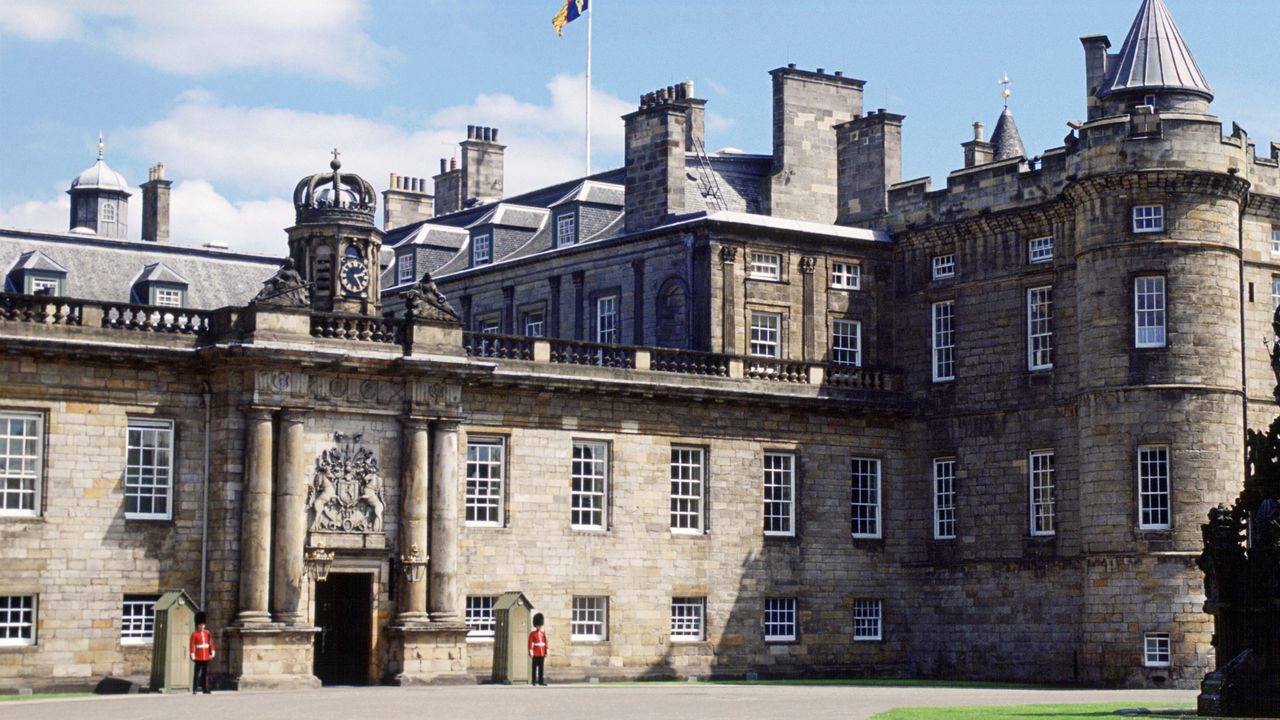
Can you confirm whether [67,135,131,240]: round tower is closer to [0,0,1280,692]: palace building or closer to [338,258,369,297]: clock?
[0,0,1280,692]: palace building

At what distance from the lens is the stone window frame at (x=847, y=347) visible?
47.9 meters

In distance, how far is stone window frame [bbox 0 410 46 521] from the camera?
3616 cm

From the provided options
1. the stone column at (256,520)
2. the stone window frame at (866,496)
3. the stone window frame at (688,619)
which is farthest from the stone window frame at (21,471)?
the stone window frame at (866,496)

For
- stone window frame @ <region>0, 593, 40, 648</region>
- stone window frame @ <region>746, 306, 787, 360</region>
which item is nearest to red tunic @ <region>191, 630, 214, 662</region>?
stone window frame @ <region>0, 593, 40, 648</region>

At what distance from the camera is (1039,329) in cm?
4434

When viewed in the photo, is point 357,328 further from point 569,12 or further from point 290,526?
point 569,12

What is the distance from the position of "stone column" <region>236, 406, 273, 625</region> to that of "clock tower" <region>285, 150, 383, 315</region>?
3.49 metres

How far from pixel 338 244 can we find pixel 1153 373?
1722 centimetres

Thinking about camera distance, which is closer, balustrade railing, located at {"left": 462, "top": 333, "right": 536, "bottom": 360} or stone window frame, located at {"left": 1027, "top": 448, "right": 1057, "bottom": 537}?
balustrade railing, located at {"left": 462, "top": 333, "right": 536, "bottom": 360}

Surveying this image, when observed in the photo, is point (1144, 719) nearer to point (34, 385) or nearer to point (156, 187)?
point (34, 385)

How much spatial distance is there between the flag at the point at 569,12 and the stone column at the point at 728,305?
10.4 m

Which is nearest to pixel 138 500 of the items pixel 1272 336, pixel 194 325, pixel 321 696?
pixel 194 325

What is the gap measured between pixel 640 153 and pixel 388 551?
14.2 metres

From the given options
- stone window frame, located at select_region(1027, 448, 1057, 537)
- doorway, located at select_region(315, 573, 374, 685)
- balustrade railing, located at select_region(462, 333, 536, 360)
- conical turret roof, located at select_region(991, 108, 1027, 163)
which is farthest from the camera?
conical turret roof, located at select_region(991, 108, 1027, 163)
